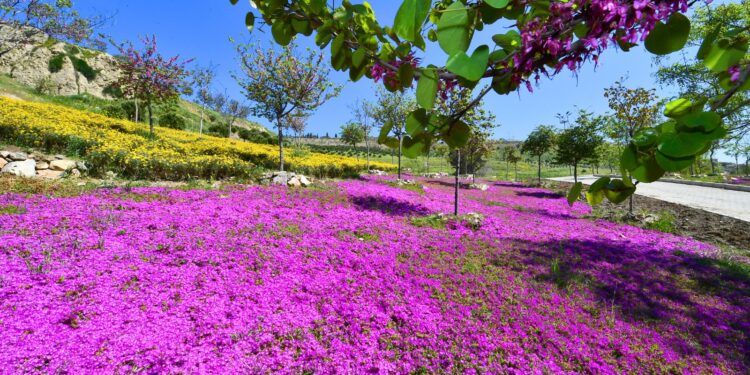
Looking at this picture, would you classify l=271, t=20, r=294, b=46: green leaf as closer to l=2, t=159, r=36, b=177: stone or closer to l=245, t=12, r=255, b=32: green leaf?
l=245, t=12, r=255, b=32: green leaf

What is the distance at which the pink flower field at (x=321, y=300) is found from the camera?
293cm

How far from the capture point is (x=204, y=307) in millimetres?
3457

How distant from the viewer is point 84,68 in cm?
3659

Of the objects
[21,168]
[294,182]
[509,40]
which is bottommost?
[294,182]

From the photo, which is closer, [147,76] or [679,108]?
[679,108]

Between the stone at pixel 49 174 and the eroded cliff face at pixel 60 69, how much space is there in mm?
25437

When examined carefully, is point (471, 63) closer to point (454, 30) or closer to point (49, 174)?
point (454, 30)

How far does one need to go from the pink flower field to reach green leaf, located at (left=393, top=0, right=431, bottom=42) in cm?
317

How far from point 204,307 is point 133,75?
69.7ft

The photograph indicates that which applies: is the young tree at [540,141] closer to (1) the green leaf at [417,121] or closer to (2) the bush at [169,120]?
(1) the green leaf at [417,121]

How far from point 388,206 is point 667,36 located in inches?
396

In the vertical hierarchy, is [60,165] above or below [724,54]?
below

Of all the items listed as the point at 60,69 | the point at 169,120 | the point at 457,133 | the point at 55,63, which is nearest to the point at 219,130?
the point at 169,120

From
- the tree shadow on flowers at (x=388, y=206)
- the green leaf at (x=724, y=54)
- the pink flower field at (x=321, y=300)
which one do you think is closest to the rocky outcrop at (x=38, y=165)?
the pink flower field at (x=321, y=300)
